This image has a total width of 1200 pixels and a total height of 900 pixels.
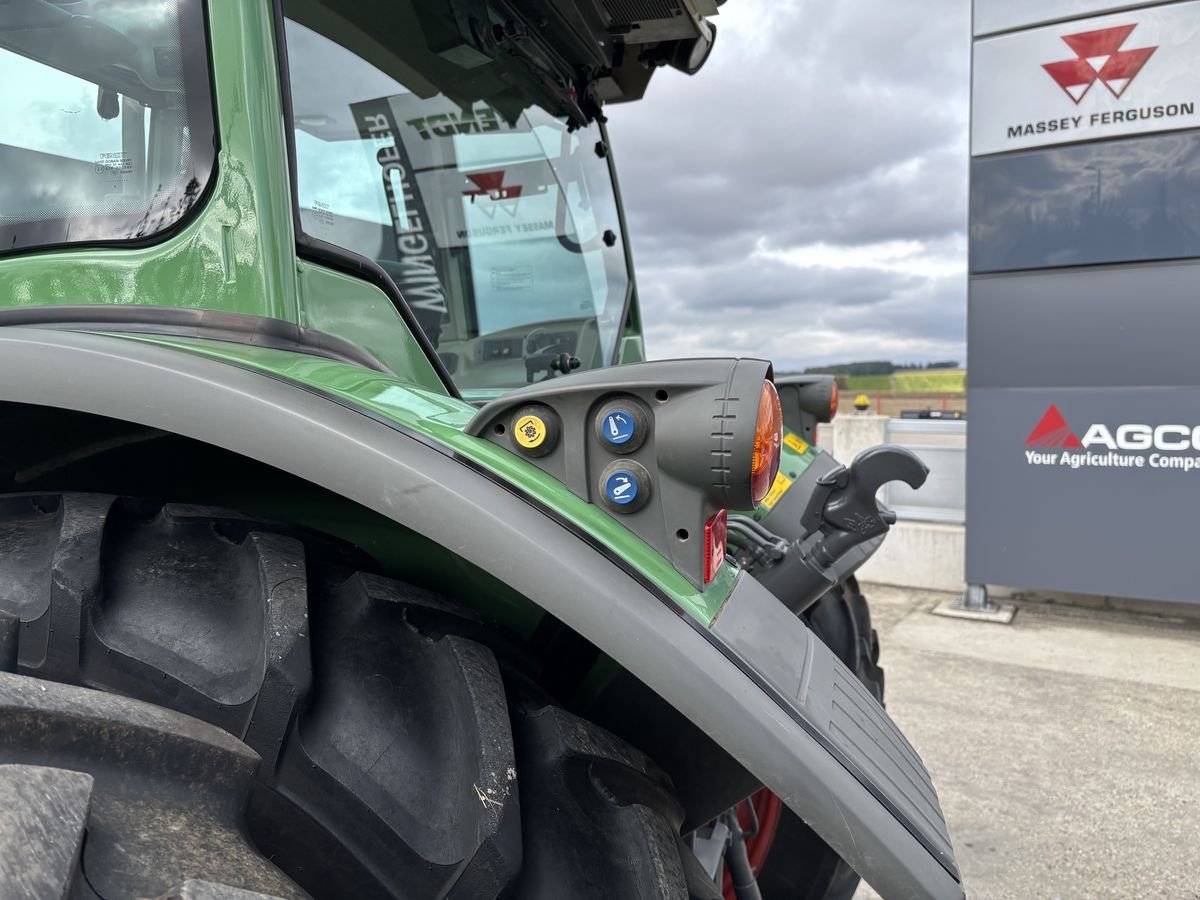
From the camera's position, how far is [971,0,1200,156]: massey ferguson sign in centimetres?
466

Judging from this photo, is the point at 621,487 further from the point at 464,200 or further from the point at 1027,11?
the point at 1027,11

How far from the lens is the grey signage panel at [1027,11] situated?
4.87 meters

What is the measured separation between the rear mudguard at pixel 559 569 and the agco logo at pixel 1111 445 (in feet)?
15.7

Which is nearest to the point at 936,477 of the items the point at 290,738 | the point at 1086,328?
the point at 1086,328

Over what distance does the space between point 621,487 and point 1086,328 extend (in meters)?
5.03

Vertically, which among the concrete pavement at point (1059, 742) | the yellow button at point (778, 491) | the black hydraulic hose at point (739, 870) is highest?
the yellow button at point (778, 491)

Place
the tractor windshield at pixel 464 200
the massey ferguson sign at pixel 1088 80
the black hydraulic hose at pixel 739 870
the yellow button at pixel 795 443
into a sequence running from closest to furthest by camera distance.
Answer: the tractor windshield at pixel 464 200 < the black hydraulic hose at pixel 739 870 < the yellow button at pixel 795 443 < the massey ferguson sign at pixel 1088 80

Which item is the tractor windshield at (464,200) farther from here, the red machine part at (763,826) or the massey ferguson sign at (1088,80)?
the massey ferguson sign at (1088,80)

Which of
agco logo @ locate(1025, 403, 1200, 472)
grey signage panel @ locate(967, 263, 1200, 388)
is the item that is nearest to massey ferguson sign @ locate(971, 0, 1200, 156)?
grey signage panel @ locate(967, 263, 1200, 388)

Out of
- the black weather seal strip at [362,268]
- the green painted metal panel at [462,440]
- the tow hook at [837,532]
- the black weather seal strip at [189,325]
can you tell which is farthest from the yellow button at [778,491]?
the black weather seal strip at [189,325]

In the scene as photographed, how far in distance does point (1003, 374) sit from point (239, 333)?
16.8 feet

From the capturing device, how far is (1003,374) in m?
5.29

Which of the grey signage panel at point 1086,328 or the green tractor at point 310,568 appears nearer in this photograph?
the green tractor at point 310,568

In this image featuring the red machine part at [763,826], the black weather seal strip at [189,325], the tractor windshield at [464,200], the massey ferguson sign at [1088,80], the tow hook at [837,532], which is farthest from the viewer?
the massey ferguson sign at [1088,80]
